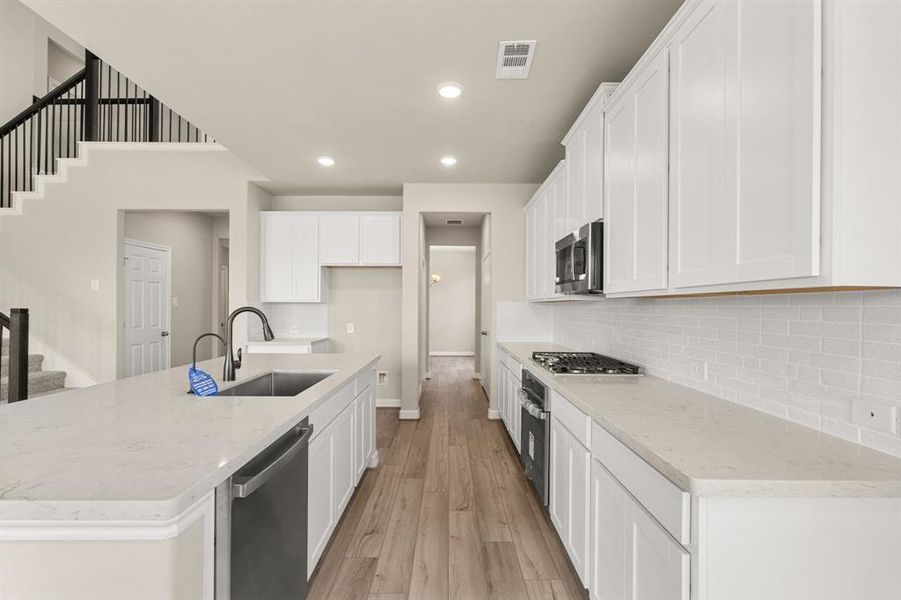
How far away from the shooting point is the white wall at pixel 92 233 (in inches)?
182

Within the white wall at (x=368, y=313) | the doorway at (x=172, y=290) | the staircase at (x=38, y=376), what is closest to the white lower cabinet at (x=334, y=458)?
the white wall at (x=368, y=313)

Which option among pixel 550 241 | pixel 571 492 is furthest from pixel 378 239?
pixel 571 492

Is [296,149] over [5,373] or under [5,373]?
over

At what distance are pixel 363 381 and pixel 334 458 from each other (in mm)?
757

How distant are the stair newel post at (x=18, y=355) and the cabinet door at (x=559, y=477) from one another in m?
3.50

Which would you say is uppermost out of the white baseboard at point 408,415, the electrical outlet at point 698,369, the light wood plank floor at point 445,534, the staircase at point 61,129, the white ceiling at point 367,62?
the staircase at point 61,129

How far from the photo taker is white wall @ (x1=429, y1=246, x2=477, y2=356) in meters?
10.8

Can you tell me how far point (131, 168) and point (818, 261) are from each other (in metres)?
5.83

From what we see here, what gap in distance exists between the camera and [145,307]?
5473mm

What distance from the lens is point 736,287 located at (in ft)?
4.11

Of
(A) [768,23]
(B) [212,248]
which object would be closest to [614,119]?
(A) [768,23]

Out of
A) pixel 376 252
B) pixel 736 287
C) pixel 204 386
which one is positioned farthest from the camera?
pixel 376 252

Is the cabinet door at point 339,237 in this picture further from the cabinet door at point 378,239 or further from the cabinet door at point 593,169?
the cabinet door at point 593,169

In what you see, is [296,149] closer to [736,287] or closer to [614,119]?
[614,119]
